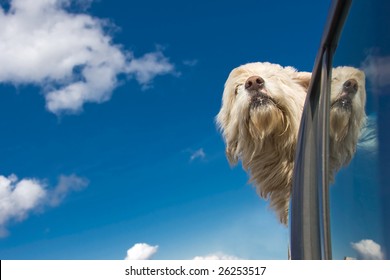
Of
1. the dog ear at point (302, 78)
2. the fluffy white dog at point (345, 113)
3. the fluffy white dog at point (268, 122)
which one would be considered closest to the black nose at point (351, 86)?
the fluffy white dog at point (345, 113)

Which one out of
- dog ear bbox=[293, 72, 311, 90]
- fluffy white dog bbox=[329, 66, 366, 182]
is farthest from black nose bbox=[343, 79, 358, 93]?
dog ear bbox=[293, 72, 311, 90]

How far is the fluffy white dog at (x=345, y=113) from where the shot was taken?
158 centimetres

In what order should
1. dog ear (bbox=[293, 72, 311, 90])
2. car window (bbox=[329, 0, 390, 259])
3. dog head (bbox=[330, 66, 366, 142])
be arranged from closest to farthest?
car window (bbox=[329, 0, 390, 259]) → dog head (bbox=[330, 66, 366, 142]) → dog ear (bbox=[293, 72, 311, 90])

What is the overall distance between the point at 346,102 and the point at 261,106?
7.49ft

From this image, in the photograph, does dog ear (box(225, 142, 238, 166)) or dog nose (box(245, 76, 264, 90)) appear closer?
dog nose (box(245, 76, 264, 90))

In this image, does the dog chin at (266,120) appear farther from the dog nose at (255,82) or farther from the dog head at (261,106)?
the dog nose at (255,82)

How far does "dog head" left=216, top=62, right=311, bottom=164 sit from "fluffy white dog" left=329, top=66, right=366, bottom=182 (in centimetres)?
199

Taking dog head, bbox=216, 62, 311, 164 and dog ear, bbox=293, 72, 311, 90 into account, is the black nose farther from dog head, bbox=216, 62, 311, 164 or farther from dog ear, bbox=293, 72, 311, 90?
dog ear, bbox=293, 72, 311, 90

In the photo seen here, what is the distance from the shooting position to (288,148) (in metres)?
4.02

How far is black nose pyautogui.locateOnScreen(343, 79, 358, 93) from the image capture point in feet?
5.39
